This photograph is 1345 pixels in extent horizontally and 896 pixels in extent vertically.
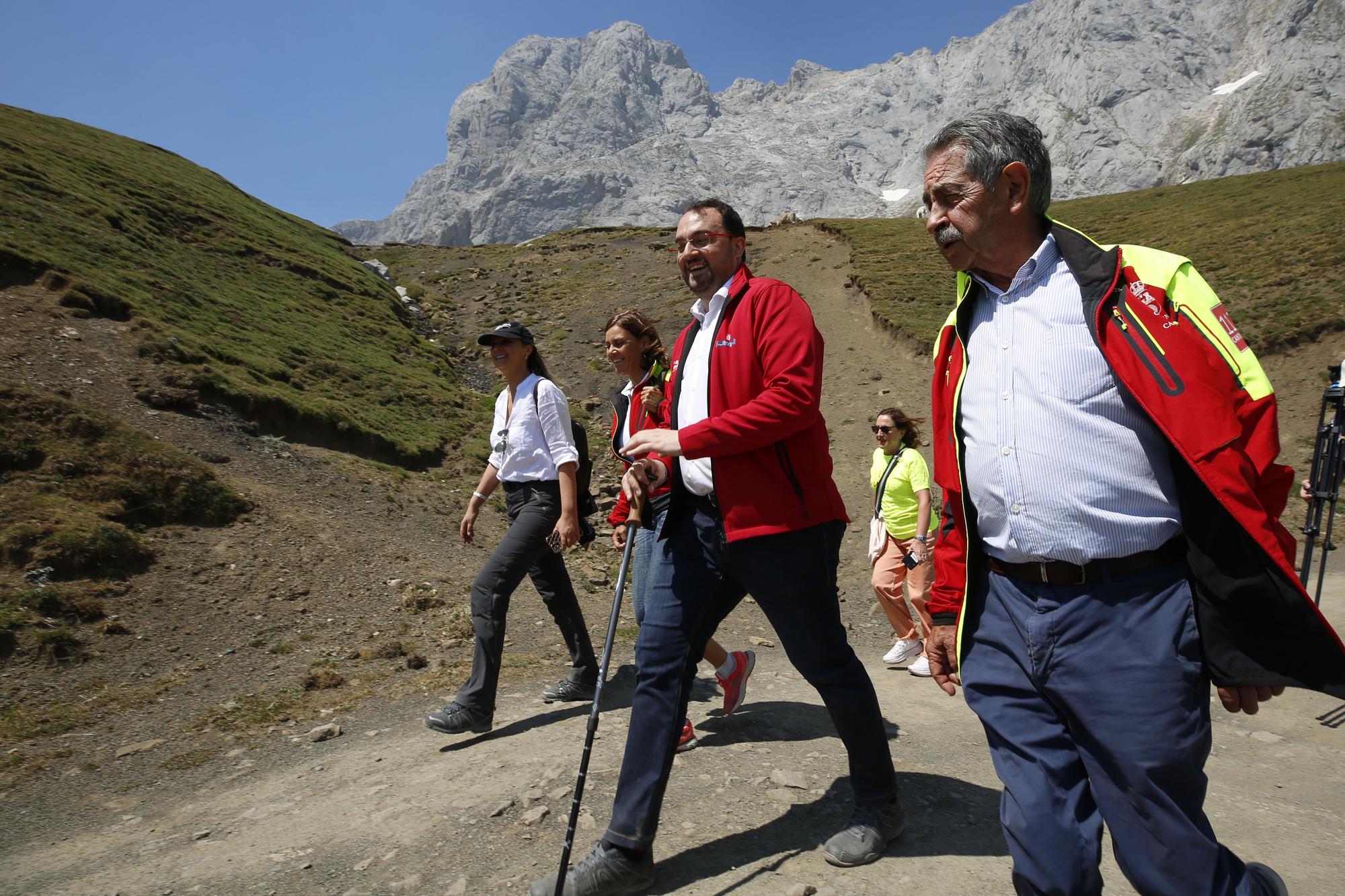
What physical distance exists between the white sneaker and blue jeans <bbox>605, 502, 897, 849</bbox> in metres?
3.73

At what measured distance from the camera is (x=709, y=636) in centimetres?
338

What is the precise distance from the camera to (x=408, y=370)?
878 inches

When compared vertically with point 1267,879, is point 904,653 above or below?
below

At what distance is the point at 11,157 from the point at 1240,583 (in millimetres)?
28988

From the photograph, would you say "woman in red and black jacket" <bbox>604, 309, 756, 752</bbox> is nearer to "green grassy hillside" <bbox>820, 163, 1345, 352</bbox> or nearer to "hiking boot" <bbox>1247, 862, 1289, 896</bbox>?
"hiking boot" <bbox>1247, 862, 1289, 896</bbox>

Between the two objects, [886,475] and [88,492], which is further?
[88,492]

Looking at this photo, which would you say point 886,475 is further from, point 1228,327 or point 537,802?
point 1228,327

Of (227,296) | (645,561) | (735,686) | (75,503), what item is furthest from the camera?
(227,296)

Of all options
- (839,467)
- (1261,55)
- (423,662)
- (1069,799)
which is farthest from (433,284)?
(1261,55)

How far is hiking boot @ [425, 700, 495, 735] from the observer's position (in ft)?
15.9

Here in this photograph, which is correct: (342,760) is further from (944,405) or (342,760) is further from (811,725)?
(944,405)

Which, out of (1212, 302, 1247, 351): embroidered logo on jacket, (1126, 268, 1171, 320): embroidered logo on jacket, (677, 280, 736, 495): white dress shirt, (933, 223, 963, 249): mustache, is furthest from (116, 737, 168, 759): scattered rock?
(1212, 302, 1247, 351): embroidered logo on jacket

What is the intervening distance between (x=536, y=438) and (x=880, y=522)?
129 inches

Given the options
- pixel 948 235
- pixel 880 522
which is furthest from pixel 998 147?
pixel 880 522
